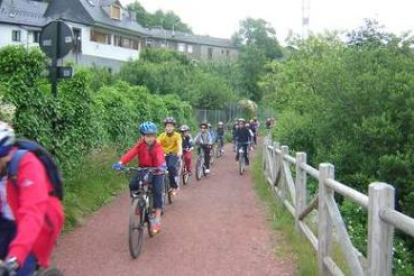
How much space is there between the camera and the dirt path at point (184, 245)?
24.3 ft

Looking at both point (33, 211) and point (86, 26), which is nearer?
point (33, 211)

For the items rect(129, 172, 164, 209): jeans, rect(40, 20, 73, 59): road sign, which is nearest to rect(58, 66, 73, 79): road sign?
rect(40, 20, 73, 59): road sign

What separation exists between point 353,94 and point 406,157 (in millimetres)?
2863

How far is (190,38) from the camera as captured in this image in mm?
96250

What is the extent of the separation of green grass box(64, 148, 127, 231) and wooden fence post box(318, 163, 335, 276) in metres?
4.60

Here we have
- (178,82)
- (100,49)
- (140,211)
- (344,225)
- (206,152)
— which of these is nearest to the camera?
(344,225)

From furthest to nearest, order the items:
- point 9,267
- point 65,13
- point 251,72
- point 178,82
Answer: point 251,72 < point 65,13 < point 178,82 < point 9,267

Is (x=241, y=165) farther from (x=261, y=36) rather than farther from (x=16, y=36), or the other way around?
(x=261, y=36)

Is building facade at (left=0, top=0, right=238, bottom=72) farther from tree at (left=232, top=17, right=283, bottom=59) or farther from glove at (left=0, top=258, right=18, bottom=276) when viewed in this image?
glove at (left=0, top=258, right=18, bottom=276)

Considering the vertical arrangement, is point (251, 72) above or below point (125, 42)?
below

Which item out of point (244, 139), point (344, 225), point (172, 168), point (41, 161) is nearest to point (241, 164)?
point (244, 139)

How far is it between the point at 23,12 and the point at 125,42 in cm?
1101

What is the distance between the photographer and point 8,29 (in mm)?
44531

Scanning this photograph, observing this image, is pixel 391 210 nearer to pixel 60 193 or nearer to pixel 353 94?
pixel 60 193
